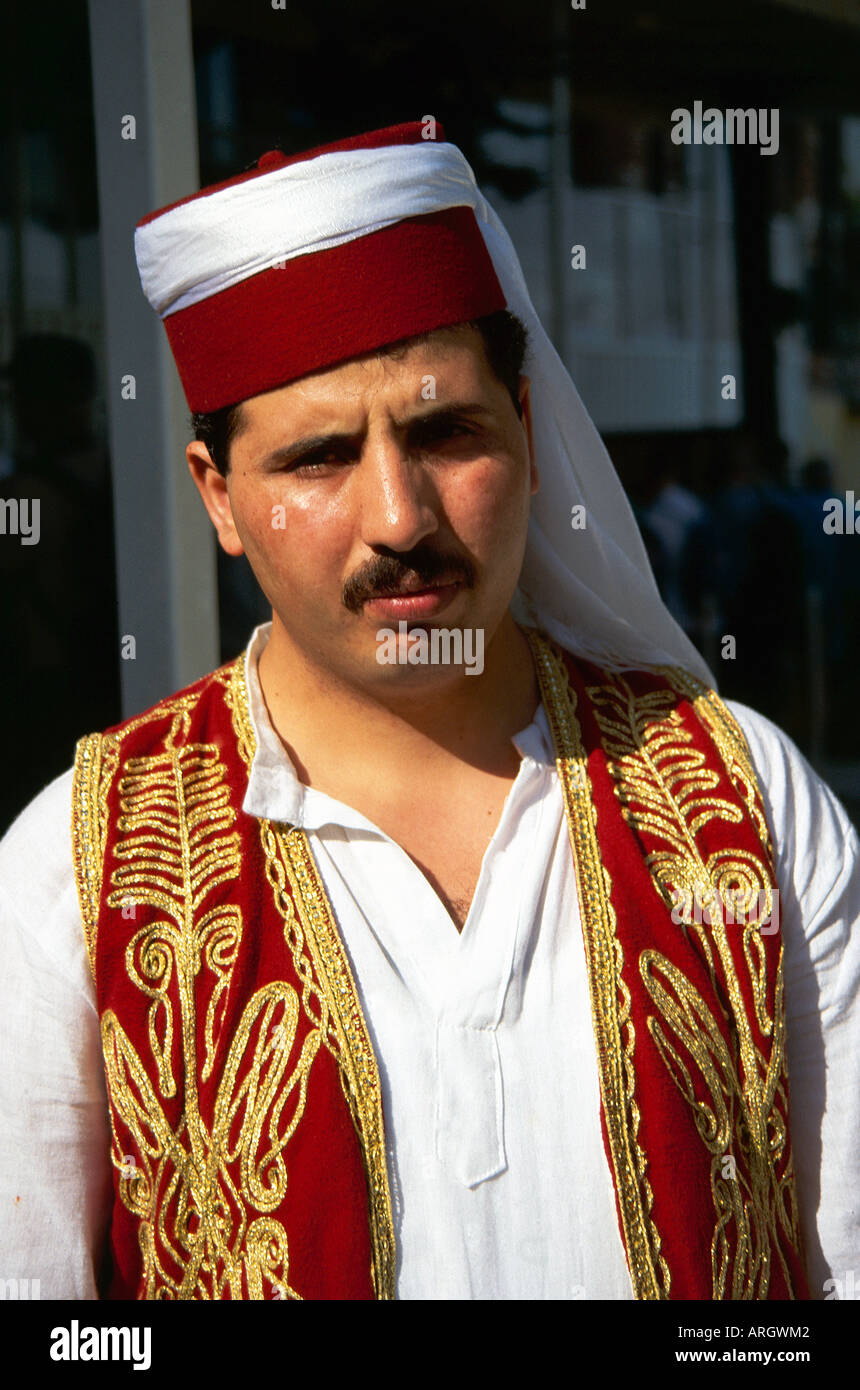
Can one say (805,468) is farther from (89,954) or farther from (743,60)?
(89,954)

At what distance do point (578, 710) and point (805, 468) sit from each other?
16.6ft

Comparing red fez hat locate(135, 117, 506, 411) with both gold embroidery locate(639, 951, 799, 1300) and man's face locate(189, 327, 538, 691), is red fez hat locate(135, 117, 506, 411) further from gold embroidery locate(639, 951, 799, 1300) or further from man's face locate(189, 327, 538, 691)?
gold embroidery locate(639, 951, 799, 1300)

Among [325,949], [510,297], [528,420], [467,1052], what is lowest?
[467,1052]

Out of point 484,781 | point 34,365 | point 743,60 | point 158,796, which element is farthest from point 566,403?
point 743,60

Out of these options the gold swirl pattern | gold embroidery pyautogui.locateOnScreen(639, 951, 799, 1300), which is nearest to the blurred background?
the gold swirl pattern

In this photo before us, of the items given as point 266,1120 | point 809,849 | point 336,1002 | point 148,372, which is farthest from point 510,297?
point 148,372

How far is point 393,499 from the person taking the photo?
4.44ft

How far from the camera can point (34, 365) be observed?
2.95 metres

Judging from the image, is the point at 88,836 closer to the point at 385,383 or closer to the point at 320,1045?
the point at 320,1045

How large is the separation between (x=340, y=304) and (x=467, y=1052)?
34.5 inches

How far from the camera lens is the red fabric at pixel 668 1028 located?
1342 millimetres

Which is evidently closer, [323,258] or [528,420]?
[323,258]

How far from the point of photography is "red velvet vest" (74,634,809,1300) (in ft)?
4.34
